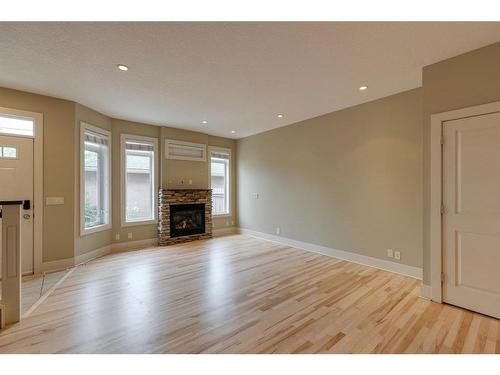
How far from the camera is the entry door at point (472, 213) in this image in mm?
2279

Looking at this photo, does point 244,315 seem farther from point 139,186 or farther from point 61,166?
point 139,186

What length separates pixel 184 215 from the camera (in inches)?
224

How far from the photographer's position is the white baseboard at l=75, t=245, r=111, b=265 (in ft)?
13.1

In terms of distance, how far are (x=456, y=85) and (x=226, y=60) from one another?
8.24 ft

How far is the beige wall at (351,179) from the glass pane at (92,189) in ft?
11.8

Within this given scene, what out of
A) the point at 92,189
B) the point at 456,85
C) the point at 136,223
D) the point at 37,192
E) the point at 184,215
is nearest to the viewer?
the point at 456,85

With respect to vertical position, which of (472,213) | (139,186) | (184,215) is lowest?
(184,215)

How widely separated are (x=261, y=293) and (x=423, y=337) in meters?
1.60

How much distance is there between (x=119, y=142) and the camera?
16.1 feet

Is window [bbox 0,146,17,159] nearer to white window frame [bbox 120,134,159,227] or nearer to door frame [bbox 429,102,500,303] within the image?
white window frame [bbox 120,134,159,227]

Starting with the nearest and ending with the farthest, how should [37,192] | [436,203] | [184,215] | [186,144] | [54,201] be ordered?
[436,203] < [37,192] < [54,201] < [184,215] < [186,144]

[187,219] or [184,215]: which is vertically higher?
[184,215]

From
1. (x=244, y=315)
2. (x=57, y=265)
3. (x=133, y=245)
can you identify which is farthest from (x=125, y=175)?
(x=244, y=315)

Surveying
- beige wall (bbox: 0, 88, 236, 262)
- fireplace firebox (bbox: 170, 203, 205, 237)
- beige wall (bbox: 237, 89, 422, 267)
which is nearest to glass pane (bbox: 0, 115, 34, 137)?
beige wall (bbox: 0, 88, 236, 262)
